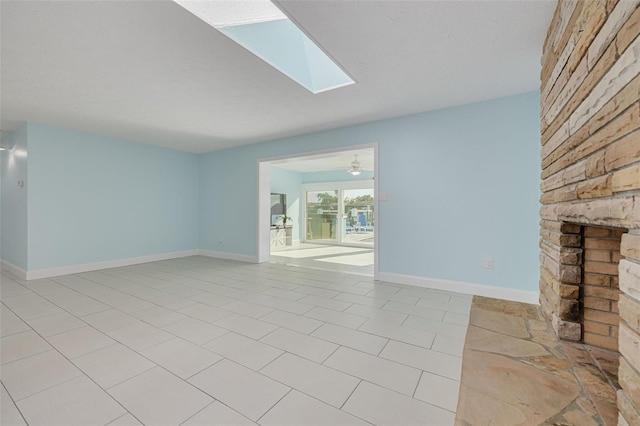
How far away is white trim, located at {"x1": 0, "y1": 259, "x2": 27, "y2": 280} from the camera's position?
4.15 m

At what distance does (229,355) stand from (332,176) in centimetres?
731

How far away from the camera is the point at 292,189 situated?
9.08 m

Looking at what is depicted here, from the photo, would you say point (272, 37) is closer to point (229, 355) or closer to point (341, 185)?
point (229, 355)

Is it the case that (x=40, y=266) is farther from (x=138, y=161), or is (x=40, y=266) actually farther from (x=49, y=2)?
(x=49, y=2)

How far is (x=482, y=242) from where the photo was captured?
3.39 m

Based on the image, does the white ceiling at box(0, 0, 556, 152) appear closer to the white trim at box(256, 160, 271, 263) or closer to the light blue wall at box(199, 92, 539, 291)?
the light blue wall at box(199, 92, 539, 291)

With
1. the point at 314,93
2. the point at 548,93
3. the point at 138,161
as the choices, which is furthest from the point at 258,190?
the point at 548,93

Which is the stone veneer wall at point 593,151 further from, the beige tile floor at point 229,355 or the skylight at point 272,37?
the skylight at point 272,37

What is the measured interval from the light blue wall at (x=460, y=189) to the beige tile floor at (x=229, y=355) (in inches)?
22.1

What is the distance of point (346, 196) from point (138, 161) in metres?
5.62

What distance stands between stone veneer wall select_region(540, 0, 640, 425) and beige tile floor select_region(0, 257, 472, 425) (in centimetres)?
84

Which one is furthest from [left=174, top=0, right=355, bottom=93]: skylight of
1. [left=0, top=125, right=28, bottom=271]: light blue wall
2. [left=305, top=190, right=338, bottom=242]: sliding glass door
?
[left=305, top=190, right=338, bottom=242]: sliding glass door

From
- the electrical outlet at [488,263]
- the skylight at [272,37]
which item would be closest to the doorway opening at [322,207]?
the electrical outlet at [488,263]

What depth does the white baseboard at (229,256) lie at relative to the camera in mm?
5624
